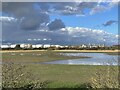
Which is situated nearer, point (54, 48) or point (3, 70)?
point (3, 70)

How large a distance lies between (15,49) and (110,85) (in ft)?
179

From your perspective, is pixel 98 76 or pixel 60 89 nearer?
pixel 98 76

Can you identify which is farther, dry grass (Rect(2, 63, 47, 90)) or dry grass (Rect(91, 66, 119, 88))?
dry grass (Rect(2, 63, 47, 90))

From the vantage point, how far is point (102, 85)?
1198 centimetres

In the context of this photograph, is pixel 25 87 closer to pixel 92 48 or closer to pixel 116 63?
pixel 116 63

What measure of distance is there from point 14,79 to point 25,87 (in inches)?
32.0

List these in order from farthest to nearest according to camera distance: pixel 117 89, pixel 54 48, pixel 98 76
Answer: pixel 54 48 → pixel 98 76 → pixel 117 89

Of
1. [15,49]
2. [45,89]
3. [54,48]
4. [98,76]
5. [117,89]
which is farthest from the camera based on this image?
[54,48]

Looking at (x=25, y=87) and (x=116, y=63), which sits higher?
(x=116, y=63)

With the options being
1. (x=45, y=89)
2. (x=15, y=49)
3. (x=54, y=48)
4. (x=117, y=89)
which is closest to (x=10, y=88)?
(x=45, y=89)

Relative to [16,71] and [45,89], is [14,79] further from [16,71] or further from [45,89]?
[45,89]

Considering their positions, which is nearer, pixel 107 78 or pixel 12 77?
pixel 107 78

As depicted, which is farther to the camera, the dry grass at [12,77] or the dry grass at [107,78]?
the dry grass at [12,77]

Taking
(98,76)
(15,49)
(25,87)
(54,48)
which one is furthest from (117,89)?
(54,48)
